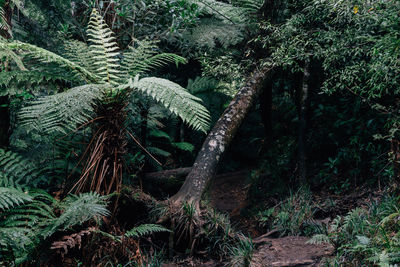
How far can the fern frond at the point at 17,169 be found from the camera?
293 centimetres

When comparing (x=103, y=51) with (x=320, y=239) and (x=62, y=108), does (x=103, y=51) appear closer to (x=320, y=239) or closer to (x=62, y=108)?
(x=62, y=108)

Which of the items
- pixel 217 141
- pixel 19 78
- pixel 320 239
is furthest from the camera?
pixel 217 141

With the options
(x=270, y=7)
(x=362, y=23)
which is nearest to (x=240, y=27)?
(x=270, y=7)

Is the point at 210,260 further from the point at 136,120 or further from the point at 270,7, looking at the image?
the point at 270,7

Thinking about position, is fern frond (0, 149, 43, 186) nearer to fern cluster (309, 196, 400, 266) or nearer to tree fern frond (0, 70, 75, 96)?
tree fern frond (0, 70, 75, 96)

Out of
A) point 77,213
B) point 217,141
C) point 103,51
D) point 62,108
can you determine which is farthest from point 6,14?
point 217,141

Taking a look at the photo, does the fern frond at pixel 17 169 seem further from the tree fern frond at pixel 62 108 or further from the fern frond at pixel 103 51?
the fern frond at pixel 103 51

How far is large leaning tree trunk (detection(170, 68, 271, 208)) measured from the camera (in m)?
3.81

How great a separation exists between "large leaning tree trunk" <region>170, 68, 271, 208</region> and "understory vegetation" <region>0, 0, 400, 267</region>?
0.06ft

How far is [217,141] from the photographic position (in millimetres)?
4254

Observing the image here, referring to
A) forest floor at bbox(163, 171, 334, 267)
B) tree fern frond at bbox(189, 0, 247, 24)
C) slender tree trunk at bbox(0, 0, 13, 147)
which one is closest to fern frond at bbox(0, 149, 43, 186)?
slender tree trunk at bbox(0, 0, 13, 147)

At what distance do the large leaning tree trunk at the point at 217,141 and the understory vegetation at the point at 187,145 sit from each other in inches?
0.8

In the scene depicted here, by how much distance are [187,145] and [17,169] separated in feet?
12.7

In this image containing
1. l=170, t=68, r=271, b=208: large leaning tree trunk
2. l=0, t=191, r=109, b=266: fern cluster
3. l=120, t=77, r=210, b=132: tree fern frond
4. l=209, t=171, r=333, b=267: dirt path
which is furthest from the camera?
l=170, t=68, r=271, b=208: large leaning tree trunk
